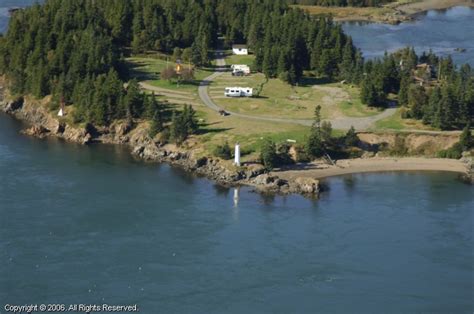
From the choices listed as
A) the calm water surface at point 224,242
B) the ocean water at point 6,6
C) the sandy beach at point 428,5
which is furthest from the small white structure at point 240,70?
the sandy beach at point 428,5

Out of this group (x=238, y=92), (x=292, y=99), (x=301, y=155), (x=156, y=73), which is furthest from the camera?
(x=156, y=73)

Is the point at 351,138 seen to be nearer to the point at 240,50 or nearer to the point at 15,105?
the point at 240,50

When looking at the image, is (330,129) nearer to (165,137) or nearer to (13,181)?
(165,137)

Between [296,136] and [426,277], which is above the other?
[296,136]

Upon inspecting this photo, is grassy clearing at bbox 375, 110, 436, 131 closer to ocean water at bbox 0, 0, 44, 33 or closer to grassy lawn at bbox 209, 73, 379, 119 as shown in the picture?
grassy lawn at bbox 209, 73, 379, 119

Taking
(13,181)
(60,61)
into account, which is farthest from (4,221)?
(60,61)

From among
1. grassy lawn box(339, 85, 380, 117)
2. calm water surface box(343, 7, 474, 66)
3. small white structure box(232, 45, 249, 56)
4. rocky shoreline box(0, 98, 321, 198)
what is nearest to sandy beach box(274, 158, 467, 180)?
rocky shoreline box(0, 98, 321, 198)

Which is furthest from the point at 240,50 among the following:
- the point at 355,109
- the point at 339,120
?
the point at 339,120
